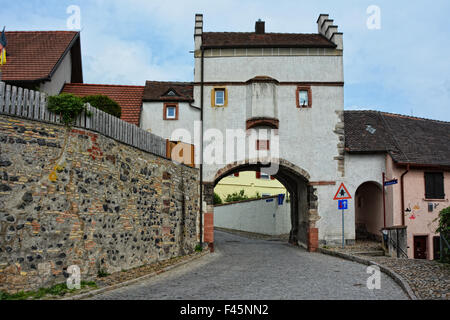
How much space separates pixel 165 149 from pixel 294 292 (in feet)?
25.0

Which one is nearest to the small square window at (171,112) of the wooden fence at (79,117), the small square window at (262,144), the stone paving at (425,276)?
the small square window at (262,144)

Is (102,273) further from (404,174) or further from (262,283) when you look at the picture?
(404,174)

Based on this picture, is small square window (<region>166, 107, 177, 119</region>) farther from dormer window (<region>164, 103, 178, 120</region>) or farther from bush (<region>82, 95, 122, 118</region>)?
bush (<region>82, 95, 122, 118</region>)

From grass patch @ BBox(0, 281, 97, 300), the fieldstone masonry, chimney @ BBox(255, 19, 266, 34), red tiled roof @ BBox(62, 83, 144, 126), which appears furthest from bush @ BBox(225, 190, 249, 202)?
grass patch @ BBox(0, 281, 97, 300)

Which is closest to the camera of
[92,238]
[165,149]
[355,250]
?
[92,238]

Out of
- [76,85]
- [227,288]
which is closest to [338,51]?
[76,85]

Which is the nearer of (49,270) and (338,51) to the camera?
Answer: (49,270)

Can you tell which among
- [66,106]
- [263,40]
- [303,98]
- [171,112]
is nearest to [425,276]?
[66,106]

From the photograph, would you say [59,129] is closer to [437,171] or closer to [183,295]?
[183,295]

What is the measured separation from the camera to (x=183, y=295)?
8.38 metres

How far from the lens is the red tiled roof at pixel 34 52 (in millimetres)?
16953

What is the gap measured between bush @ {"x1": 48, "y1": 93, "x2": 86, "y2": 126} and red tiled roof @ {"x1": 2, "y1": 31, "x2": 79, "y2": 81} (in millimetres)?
8033

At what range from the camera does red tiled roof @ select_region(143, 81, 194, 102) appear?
1919cm

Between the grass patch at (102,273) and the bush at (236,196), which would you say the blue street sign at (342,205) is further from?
the bush at (236,196)
